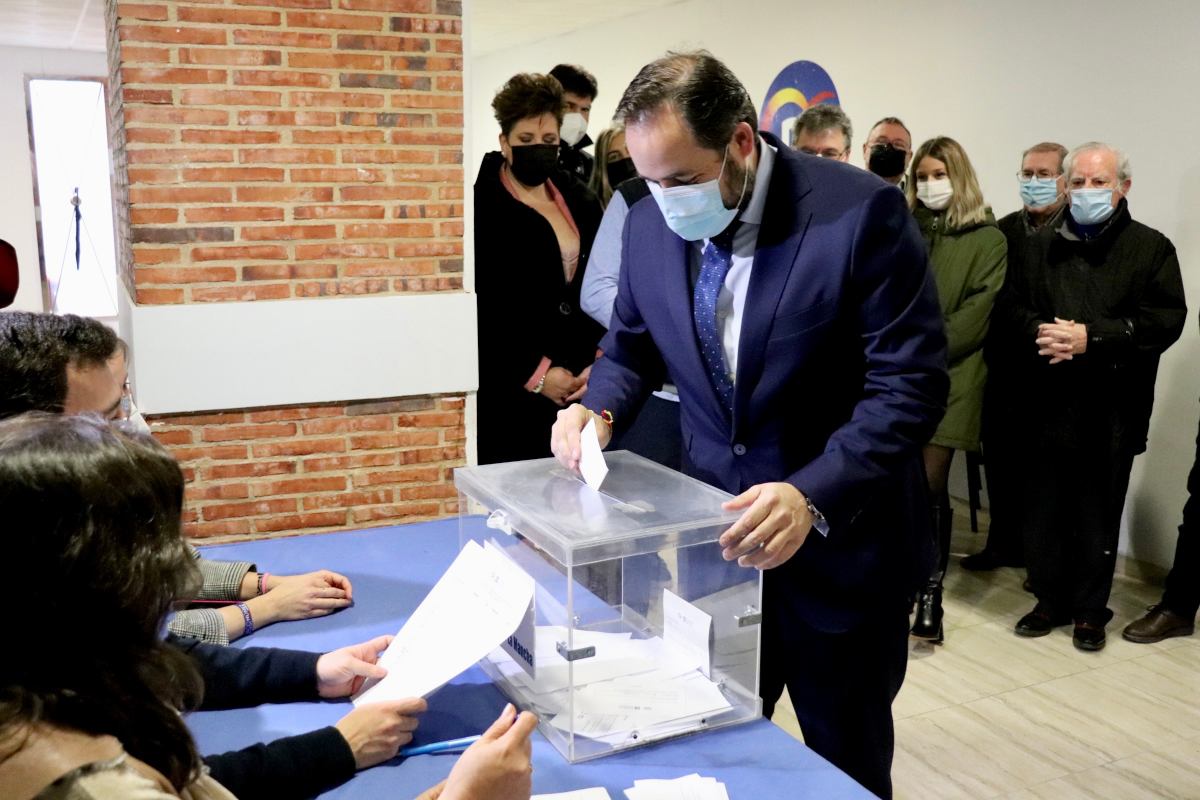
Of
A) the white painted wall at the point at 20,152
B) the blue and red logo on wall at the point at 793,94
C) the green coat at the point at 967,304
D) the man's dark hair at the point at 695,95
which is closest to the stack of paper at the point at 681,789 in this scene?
the man's dark hair at the point at 695,95

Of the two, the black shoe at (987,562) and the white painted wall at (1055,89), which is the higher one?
the white painted wall at (1055,89)

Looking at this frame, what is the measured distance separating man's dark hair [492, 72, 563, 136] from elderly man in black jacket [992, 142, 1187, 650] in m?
1.86

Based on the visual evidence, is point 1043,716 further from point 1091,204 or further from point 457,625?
point 457,625

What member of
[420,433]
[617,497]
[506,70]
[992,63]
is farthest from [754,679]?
[506,70]

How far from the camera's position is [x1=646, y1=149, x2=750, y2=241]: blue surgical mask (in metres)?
1.62

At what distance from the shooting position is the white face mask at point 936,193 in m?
3.94

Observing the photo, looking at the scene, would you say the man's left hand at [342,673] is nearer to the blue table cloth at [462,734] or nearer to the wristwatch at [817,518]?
the blue table cloth at [462,734]

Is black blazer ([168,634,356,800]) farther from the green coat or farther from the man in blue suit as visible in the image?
the green coat

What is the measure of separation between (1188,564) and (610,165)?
2.48 meters

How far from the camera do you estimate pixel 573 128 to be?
12.8 ft

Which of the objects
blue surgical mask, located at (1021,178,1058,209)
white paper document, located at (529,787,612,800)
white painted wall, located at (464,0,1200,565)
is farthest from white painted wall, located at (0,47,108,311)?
white paper document, located at (529,787,612,800)

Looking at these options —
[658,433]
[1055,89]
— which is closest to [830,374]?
[658,433]

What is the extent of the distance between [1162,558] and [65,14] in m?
7.98

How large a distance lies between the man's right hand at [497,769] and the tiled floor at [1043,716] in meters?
1.97
